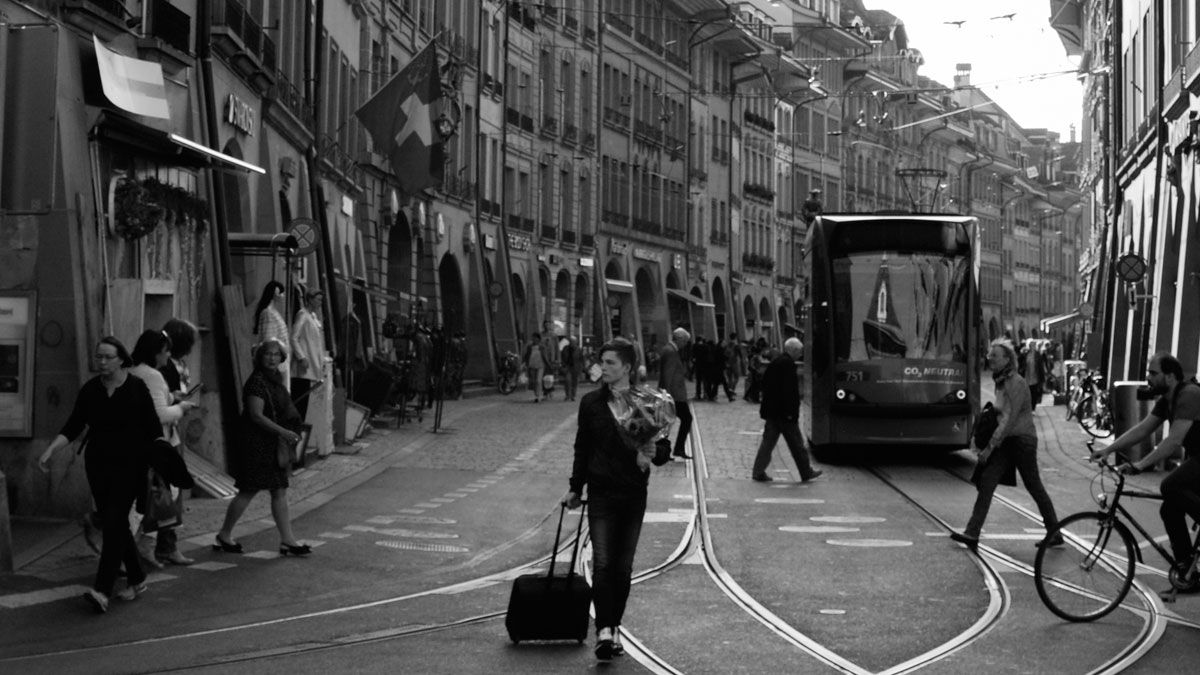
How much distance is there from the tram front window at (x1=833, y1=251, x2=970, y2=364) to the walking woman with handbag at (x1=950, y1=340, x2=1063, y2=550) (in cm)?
979

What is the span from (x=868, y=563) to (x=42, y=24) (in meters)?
8.35

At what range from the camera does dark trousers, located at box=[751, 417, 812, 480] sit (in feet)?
78.9

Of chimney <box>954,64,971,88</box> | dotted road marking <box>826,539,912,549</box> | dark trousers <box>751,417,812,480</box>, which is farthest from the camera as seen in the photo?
chimney <box>954,64,971,88</box>

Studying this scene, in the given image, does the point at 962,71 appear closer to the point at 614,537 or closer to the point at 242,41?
the point at 242,41

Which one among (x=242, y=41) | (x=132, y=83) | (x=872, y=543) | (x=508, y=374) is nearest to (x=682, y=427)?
(x=242, y=41)

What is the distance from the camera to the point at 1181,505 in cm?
1284

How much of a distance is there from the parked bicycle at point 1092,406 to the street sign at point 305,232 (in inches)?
545

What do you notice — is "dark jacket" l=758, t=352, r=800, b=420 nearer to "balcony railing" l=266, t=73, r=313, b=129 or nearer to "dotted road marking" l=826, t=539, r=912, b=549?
"dotted road marking" l=826, t=539, r=912, b=549

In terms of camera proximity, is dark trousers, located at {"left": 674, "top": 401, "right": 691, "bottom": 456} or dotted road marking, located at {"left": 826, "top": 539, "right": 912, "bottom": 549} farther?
dark trousers, located at {"left": 674, "top": 401, "right": 691, "bottom": 456}

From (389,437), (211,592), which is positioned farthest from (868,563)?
(389,437)

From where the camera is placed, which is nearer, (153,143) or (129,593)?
(129,593)

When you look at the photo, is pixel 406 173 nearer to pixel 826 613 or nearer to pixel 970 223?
pixel 970 223

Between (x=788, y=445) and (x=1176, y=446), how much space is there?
11335 millimetres

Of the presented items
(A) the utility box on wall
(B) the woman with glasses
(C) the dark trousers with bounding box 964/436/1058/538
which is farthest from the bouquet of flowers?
(A) the utility box on wall
